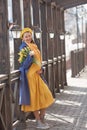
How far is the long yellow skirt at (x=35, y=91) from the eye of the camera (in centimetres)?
682

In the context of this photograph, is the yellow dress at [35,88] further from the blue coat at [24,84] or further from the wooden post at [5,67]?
the wooden post at [5,67]

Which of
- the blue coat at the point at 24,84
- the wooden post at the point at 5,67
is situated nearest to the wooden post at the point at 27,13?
the blue coat at the point at 24,84

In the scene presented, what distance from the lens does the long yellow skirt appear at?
268 inches

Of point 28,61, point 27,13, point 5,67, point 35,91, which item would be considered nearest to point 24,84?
point 35,91

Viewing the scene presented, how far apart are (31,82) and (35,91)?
6.6 inches

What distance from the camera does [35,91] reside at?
684 cm

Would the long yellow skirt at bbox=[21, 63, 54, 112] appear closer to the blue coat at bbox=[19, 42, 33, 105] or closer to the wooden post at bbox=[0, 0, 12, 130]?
the blue coat at bbox=[19, 42, 33, 105]

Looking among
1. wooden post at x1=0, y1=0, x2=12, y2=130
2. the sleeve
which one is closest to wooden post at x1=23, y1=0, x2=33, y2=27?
the sleeve

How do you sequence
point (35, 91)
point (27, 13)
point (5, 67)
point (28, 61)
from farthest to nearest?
point (27, 13) < point (35, 91) < point (28, 61) < point (5, 67)

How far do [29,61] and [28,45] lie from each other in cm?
28

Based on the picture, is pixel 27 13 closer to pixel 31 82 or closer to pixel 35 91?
pixel 31 82

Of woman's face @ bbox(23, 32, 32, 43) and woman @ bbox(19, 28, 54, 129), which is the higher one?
woman's face @ bbox(23, 32, 32, 43)

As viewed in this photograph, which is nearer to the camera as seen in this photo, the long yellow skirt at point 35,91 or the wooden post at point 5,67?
the wooden post at point 5,67

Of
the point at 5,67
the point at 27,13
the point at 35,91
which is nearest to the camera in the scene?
the point at 5,67
